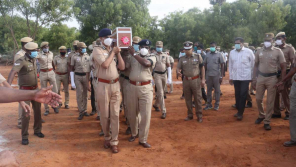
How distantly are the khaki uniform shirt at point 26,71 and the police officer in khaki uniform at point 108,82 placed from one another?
5.67 ft

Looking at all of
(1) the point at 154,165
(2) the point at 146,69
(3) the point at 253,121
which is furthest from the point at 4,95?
(3) the point at 253,121

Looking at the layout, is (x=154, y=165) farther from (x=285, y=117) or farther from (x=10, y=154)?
(x=285, y=117)

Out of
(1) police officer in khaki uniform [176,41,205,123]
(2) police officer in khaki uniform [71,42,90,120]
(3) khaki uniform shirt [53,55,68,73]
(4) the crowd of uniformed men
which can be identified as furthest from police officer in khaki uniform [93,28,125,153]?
(3) khaki uniform shirt [53,55,68,73]

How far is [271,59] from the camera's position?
5789 mm

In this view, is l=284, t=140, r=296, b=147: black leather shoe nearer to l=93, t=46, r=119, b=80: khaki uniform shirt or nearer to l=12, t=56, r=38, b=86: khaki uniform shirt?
l=93, t=46, r=119, b=80: khaki uniform shirt

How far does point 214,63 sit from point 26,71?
534 cm

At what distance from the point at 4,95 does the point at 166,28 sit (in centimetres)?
3791

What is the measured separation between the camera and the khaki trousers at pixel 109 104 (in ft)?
15.9

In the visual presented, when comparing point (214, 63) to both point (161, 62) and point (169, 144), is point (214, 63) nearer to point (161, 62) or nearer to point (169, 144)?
point (161, 62)

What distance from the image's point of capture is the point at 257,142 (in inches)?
203

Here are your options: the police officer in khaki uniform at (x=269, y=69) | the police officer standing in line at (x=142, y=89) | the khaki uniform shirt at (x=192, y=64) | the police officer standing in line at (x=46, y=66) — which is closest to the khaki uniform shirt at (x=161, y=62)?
the khaki uniform shirt at (x=192, y=64)

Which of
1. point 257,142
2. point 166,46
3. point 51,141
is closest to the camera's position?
point 257,142

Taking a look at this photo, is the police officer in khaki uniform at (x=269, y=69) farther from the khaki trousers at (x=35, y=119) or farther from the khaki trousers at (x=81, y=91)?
the khaki trousers at (x=35, y=119)

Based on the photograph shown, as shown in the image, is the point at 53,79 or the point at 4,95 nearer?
the point at 4,95
